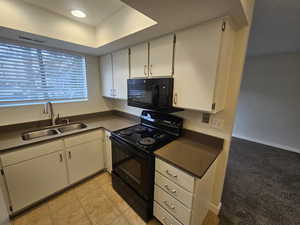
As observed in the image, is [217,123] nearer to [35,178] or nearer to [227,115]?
[227,115]

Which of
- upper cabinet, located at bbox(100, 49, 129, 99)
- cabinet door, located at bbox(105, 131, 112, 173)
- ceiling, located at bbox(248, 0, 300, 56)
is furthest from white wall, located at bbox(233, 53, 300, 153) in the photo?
cabinet door, located at bbox(105, 131, 112, 173)

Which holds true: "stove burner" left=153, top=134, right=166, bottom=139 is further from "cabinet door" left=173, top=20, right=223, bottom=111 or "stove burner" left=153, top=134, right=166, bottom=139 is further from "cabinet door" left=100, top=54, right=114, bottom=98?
"cabinet door" left=100, top=54, right=114, bottom=98

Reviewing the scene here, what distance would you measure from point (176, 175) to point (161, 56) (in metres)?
1.27

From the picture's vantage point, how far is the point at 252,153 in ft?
10.3

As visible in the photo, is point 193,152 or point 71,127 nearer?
point 193,152

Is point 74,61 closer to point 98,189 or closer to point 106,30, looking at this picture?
point 106,30

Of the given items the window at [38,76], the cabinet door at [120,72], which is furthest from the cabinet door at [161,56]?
the window at [38,76]

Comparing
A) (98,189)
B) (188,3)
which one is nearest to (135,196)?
(98,189)

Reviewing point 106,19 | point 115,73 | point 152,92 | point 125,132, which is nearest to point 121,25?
point 106,19

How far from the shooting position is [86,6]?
4.88 feet

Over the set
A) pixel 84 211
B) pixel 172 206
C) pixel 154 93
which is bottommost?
pixel 84 211

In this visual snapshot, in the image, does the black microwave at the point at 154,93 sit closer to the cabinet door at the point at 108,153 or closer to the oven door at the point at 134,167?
the oven door at the point at 134,167

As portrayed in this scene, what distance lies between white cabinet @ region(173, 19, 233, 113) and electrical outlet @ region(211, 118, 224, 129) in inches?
6.9

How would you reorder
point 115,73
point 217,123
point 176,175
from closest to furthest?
1. point 176,175
2. point 217,123
3. point 115,73
